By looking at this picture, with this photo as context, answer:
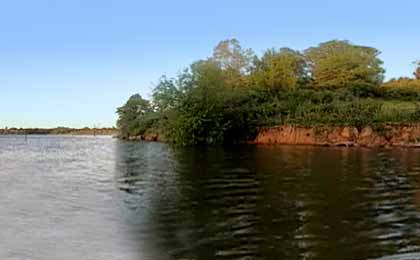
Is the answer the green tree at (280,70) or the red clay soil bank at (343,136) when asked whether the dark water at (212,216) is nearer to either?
the red clay soil bank at (343,136)

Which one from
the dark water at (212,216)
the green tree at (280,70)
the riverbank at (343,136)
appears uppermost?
the green tree at (280,70)

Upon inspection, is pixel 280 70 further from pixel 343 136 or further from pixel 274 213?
pixel 274 213

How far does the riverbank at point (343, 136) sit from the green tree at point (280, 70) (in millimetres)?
14144

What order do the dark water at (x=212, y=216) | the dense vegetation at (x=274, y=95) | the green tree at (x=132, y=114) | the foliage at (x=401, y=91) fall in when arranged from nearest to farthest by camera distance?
the dark water at (x=212, y=216) < the dense vegetation at (x=274, y=95) < the foliage at (x=401, y=91) < the green tree at (x=132, y=114)

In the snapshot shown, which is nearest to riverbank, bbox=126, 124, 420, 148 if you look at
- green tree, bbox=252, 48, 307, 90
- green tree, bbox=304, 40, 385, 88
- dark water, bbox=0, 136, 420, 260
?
green tree, bbox=252, 48, 307, 90

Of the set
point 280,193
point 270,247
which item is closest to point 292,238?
point 270,247

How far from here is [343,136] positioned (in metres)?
65.8

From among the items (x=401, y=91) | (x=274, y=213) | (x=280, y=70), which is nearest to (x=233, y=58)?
(x=280, y=70)

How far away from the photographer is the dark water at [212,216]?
36.0 ft

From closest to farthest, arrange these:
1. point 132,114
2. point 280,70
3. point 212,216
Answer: point 212,216 < point 280,70 < point 132,114

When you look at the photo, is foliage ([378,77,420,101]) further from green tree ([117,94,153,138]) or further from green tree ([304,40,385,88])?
green tree ([117,94,153,138])

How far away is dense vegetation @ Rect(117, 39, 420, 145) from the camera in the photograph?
69625mm

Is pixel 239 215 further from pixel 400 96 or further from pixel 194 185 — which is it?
pixel 400 96

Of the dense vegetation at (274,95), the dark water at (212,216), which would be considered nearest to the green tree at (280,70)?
the dense vegetation at (274,95)
